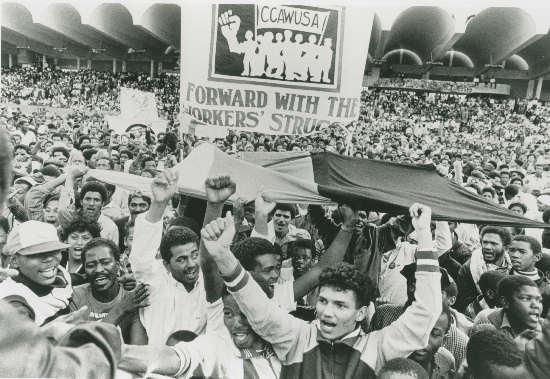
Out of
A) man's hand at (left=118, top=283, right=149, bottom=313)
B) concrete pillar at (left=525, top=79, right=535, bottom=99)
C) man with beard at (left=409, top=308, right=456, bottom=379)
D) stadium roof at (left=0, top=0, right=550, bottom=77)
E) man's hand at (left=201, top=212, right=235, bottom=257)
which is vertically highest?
stadium roof at (left=0, top=0, right=550, bottom=77)

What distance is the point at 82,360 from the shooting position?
4.04 feet

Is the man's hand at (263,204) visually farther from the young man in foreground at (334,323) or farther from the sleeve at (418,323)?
the sleeve at (418,323)

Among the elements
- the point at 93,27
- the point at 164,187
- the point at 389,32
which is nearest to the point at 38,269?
the point at 164,187

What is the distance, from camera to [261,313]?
2.17 meters

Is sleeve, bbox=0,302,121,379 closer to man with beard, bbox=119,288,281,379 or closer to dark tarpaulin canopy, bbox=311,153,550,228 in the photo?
man with beard, bbox=119,288,281,379

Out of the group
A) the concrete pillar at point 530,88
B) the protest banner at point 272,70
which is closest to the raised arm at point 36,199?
the protest banner at point 272,70

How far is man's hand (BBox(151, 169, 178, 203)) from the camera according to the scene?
2.65 meters

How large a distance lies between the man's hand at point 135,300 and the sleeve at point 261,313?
2.17 ft

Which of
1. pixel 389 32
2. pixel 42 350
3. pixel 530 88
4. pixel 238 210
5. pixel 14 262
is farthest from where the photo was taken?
pixel 530 88

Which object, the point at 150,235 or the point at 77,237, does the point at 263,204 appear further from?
the point at 77,237

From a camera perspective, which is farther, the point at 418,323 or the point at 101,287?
the point at 101,287

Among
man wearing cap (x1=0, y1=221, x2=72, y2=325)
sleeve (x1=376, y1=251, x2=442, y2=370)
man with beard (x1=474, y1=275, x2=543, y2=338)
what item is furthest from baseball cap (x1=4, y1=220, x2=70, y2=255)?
man with beard (x1=474, y1=275, x2=543, y2=338)

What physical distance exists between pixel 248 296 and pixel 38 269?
1224mm

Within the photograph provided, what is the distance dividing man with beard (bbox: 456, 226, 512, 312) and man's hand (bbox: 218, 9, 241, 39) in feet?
9.47
